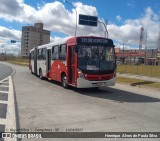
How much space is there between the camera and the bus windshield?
612 inches

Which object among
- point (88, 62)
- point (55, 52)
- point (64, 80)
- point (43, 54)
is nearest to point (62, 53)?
point (64, 80)

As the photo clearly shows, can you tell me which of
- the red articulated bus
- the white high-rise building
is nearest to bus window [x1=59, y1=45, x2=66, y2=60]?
the red articulated bus

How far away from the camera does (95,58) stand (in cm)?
1582

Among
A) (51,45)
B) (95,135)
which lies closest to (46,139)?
(95,135)

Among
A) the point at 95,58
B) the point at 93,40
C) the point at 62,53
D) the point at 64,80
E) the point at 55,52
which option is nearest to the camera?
the point at 95,58

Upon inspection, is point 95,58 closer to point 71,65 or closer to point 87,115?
point 71,65

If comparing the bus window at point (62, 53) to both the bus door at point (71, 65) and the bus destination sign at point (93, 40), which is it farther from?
the bus destination sign at point (93, 40)

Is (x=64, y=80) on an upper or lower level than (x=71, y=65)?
lower

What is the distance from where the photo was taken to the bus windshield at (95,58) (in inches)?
612

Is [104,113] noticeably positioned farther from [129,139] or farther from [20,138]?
[20,138]

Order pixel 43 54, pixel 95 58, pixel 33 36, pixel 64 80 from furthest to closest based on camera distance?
pixel 33 36, pixel 43 54, pixel 64 80, pixel 95 58

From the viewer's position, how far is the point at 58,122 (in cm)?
844

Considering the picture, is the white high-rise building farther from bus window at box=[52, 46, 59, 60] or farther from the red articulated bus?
the red articulated bus

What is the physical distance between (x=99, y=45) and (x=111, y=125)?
8495 millimetres
